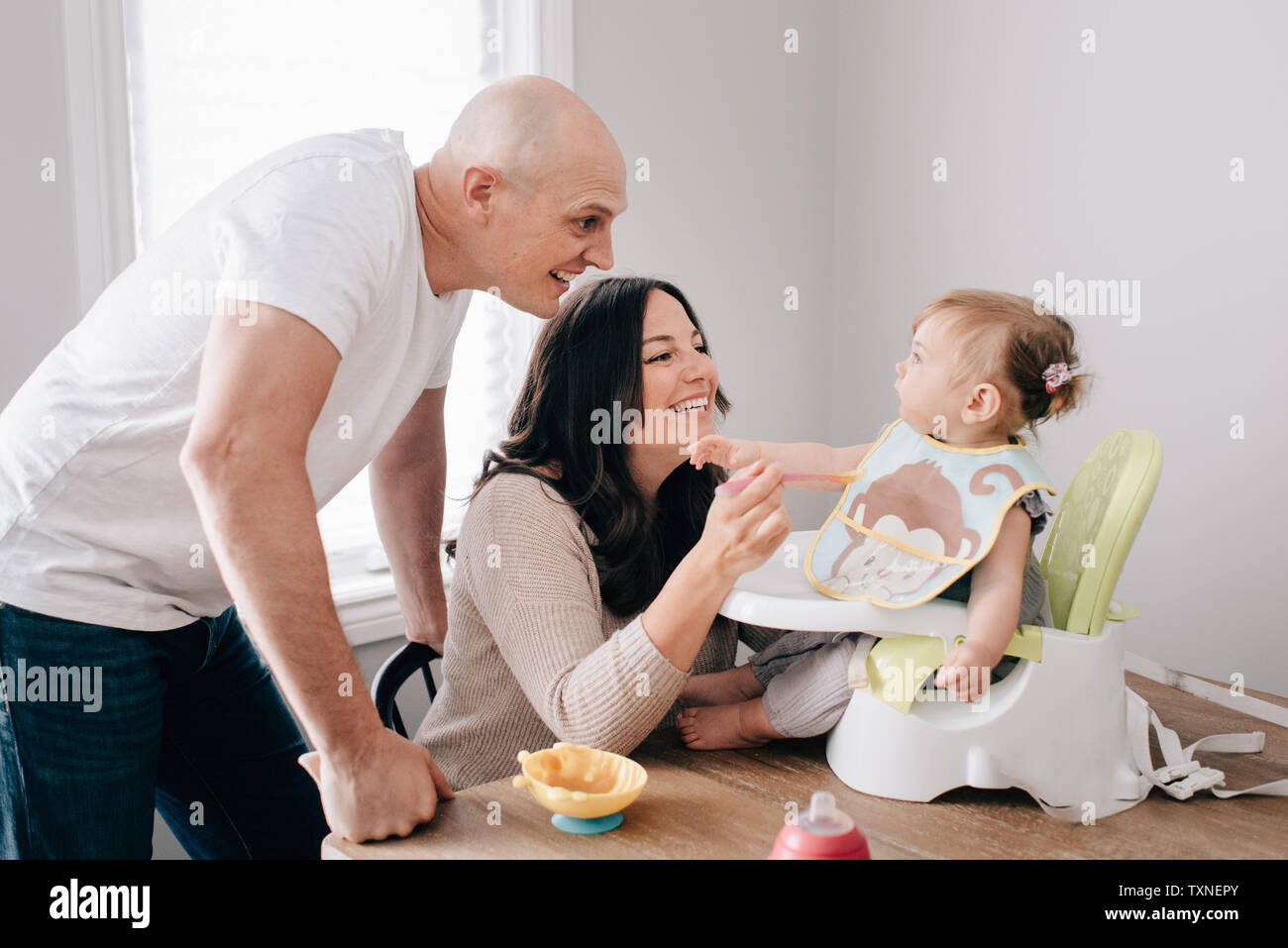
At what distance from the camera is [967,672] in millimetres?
1096

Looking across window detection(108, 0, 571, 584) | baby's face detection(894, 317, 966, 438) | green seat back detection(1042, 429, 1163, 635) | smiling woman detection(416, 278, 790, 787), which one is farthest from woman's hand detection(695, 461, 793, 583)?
window detection(108, 0, 571, 584)

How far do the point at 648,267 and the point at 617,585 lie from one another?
52.3 inches

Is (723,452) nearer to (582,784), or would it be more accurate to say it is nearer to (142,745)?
(582,784)

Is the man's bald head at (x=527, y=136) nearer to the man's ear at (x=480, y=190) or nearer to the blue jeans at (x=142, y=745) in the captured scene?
the man's ear at (x=480, y=190)

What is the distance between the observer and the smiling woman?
1200mm

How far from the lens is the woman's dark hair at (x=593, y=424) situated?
4.85 ft

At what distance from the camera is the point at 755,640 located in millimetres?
1609

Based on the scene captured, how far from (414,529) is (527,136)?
69cm

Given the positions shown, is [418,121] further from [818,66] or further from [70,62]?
[818,66]

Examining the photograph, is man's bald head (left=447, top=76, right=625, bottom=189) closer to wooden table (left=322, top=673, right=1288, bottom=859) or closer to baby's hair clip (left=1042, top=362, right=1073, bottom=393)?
baby's hair clip (left=1042, top=362, right=1073, bottom=393)

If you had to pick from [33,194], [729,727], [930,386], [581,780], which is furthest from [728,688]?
[33,194]

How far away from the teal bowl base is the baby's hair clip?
708 mm
